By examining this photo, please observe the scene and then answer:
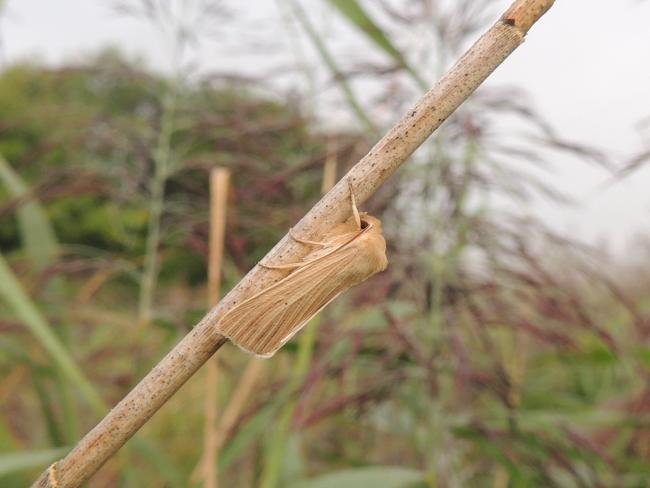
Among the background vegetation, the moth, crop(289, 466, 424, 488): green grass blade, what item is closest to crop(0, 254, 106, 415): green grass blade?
the background vegetation

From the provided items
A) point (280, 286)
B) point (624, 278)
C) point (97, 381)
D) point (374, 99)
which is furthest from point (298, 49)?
point (624, 278)

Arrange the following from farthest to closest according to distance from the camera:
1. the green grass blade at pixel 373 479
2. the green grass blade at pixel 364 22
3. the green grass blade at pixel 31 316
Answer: the green grass blade at pixel 373 479 → the green grass blade at pixel 31 316 → the green grass blade at pixel 364 22

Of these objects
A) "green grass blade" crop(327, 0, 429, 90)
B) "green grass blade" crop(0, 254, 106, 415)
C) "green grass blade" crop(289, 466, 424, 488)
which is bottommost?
"green grass blade" crop(289, 466, 424, 488)

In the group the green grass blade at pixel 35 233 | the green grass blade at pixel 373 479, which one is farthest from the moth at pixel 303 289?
the green grass blade at pixel 35 233

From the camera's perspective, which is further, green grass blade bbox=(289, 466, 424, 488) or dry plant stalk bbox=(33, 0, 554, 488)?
green grass blade bbox=(289, 466, 424, 488)

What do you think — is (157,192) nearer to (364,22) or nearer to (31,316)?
(31,316)

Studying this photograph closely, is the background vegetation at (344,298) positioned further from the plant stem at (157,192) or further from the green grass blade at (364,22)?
the green grass blade at (364,22)

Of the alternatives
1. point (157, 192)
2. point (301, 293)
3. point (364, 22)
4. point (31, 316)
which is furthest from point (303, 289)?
point (157, 192)

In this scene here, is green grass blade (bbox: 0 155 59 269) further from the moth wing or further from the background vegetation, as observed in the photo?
the moth wing
